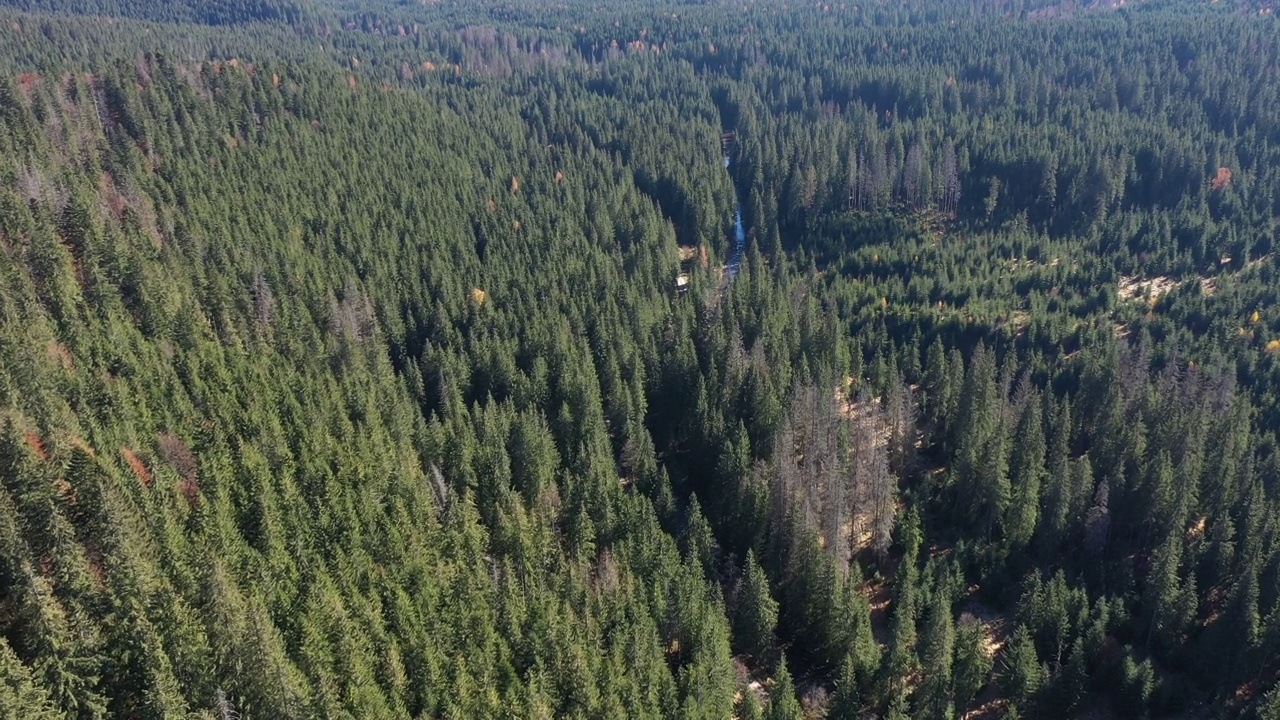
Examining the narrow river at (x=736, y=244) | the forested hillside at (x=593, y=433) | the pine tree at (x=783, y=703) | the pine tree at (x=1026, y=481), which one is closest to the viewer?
the forested hillside at (x=593, y=433)

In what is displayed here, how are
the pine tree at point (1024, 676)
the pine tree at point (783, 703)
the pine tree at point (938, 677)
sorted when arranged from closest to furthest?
1. the pine tree at point (783, 703)
2. the pine tree at point (938, 677)
3. the pine tree at point (1024, 676)

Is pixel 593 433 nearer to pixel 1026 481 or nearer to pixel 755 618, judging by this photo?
pixel 755 618

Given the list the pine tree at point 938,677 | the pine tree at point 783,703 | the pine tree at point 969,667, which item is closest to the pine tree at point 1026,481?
the pine tree at point 969,667

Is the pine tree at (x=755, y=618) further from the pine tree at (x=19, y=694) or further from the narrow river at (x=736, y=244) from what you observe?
the narrow river at (x=736, y=244)

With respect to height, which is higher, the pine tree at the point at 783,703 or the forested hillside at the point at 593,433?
the forested hillside at the point at 593,433

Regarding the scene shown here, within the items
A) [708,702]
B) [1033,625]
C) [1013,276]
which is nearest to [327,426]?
[708,702]

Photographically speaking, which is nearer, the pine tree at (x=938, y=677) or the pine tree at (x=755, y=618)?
the pine tree at (x=938, y=677)

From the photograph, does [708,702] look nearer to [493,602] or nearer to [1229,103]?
[493,602]

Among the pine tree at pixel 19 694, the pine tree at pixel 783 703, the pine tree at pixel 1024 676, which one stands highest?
the pine tree at pixel 19 694

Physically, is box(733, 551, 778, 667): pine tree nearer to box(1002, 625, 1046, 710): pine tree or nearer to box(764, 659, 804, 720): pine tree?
box(764, 659, 804, 720): pine tree

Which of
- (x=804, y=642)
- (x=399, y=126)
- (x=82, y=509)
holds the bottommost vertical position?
(x=804, y=642)
